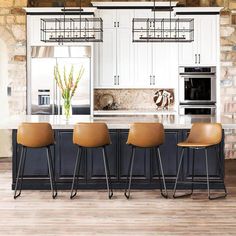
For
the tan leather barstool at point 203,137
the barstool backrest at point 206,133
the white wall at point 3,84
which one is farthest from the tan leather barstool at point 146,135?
the white wall at point 3,84

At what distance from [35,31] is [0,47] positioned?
2.26ft

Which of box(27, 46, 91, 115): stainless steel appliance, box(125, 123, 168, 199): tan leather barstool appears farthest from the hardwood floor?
box(27, 46, 91, 115): stainless steel appliance

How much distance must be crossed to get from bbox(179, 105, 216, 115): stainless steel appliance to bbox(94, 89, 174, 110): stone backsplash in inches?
22.7

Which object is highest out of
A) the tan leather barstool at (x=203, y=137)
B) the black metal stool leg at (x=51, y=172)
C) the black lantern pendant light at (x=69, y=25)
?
the black lantern pendant light at (x=69, y=25)

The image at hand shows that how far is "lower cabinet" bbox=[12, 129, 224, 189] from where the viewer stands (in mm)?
6820

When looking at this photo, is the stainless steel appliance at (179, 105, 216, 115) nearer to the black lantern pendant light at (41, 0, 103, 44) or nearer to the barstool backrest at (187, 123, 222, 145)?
the black lantern pendant light at (41, 0, 103, 44)

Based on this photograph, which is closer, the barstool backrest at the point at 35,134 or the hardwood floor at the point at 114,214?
the hardwood floor at the point at 114,214

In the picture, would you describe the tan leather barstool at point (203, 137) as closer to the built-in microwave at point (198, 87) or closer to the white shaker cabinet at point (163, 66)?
the built-in microwave at point (198, 87)

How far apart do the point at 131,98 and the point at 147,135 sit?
154 inches

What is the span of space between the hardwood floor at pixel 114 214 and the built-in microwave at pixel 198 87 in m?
2.91

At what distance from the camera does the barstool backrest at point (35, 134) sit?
637cm

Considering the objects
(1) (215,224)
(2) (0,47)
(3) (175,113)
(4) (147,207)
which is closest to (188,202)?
(4) (147,207)

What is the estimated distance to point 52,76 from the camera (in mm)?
9375

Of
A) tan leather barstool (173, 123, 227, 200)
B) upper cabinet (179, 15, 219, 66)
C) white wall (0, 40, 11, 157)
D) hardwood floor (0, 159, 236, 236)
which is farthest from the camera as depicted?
upper cabinet (179, 15, 219, 66)
